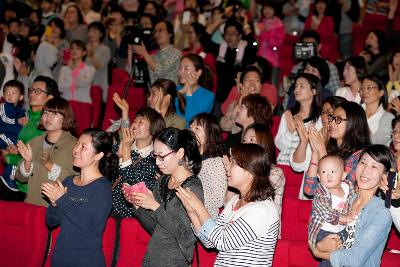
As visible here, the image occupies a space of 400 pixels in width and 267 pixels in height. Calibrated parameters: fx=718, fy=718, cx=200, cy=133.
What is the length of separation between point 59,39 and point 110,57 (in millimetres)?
718

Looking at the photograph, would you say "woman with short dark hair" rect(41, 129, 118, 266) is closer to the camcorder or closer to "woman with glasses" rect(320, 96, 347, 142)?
"woman with glasses" rect(320, 96, 347, 142)

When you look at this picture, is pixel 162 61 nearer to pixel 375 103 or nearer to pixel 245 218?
pixel 375 103

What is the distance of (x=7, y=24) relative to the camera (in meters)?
9.34

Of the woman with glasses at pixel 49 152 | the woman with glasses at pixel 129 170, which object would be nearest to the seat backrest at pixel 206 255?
the woman with glasses at pixel 129 170

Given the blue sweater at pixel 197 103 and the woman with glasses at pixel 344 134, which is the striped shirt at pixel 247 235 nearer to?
the woman with glasses at pixel 344 134

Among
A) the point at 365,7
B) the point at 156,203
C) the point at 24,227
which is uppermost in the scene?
the point at 365,7

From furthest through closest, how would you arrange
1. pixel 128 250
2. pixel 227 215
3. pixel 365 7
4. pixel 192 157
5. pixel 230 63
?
pixel 365 7, pixel 230 63, pixel 128 250, pixel 192 157, pixel 227 215

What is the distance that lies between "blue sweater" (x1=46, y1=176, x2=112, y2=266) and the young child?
1124 millimetres

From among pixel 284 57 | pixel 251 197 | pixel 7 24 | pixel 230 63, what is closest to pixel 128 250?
pixel 251 197

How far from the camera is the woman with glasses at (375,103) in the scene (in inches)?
217

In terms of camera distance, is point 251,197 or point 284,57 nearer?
point 251,197

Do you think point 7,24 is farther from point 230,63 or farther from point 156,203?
point 156,203

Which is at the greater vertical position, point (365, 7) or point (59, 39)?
point (365, 7)

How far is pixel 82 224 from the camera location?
12.6 feet
